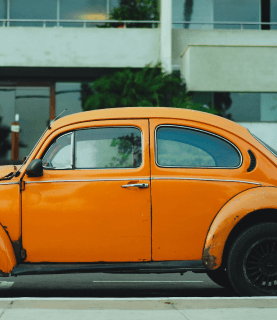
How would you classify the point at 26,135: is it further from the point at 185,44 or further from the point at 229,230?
the point at 229,230

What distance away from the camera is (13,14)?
68.7 feet

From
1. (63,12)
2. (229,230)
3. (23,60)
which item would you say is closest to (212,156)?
(229,230)

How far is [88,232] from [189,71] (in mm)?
14239

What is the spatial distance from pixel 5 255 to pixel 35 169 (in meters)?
0.85

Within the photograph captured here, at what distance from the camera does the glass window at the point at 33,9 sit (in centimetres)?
2088

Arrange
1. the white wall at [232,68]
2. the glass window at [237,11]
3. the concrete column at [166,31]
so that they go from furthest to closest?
1. the glass window at [237,11]
2. the concrete column at [166,31]
3. the white wall at [232,68]

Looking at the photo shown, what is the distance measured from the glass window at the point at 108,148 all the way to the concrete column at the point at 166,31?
47.5 ft

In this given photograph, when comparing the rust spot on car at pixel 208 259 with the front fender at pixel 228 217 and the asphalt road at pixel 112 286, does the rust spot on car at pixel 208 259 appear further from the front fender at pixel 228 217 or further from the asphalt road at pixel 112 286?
the asphalt road at pixel 112 286

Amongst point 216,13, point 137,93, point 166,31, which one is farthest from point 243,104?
point 137,93

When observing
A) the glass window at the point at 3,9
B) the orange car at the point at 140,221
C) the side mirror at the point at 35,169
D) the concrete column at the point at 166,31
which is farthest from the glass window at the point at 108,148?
the glass window at the point at 3,9

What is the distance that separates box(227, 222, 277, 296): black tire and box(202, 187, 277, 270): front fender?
0.44ft

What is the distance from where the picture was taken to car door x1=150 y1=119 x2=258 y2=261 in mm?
5082

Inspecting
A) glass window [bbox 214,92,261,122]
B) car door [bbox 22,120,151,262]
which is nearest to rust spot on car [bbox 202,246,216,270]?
car door [bbox 22,120,151,262]

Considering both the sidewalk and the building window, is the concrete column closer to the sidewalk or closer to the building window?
the building window
